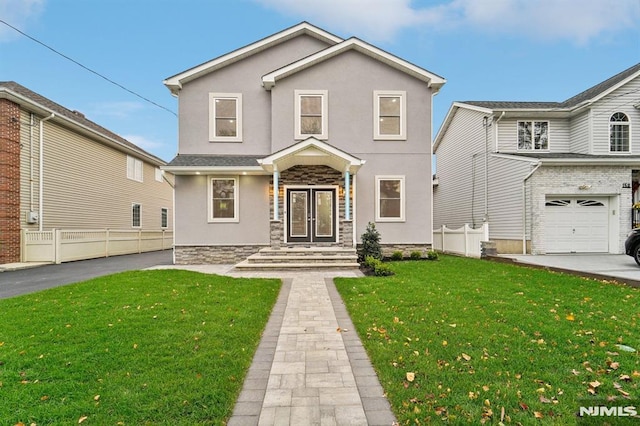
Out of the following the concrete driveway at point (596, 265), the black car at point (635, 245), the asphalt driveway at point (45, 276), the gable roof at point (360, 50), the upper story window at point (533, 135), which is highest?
the gable roof at point (360, 50)

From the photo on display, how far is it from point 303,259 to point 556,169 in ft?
36.0

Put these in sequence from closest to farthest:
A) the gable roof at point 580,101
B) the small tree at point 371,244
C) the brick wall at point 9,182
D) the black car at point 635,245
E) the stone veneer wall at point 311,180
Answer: the black car at point 635,245
the small tree at point 371,244
the brick wall at point 9,182
the stone veneer wall at point 311,180
the gable roof at point 580,101

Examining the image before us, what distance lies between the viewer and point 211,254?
39.8 ft

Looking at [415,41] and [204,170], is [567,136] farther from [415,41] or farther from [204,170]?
[415,41]

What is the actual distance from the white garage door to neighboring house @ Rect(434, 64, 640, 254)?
1.6 inches

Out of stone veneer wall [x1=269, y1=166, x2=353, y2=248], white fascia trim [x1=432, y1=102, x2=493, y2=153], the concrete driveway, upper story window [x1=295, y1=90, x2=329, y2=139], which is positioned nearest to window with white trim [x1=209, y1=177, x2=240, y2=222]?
stone veneer wall [x1=269, y1=166, x2=353, y2=248]

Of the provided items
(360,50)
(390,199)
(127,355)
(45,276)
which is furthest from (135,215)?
(127,355)

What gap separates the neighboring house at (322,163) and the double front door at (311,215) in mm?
38

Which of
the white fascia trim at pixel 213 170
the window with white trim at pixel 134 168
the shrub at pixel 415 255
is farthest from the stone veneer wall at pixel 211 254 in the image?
the window with white trim at pixel 134 168

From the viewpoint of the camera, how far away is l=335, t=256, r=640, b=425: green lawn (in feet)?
8.75

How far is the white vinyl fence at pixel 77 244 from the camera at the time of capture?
12.5m

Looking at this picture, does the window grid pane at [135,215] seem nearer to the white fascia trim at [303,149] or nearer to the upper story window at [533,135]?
the white fascia trim at [303,149]

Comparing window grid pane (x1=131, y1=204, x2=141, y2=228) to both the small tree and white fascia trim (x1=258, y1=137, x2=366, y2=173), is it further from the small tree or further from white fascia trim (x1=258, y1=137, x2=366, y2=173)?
the small tree

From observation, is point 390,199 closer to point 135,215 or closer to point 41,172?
point 41,172
